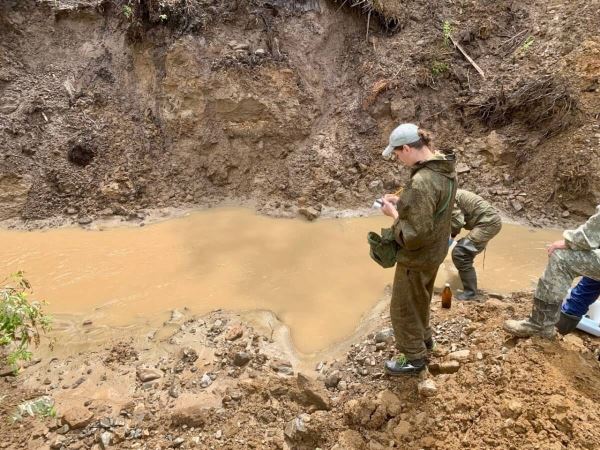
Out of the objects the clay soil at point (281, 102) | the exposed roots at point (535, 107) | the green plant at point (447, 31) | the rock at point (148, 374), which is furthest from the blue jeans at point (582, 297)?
the green plant at point (447, 31)

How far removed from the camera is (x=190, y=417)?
293 cm

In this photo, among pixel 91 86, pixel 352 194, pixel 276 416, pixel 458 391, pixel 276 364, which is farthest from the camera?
pixel 91 86

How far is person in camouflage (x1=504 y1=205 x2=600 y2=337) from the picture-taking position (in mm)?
2568

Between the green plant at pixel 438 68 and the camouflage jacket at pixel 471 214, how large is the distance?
12.6ft

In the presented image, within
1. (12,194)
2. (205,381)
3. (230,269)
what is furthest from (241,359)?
(12,194)

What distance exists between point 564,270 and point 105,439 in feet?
10.5

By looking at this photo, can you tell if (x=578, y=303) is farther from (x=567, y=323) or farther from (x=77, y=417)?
(x=77, y=417)

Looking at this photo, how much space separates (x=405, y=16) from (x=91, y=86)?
5.99 metres

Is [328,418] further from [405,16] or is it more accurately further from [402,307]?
[405,16]

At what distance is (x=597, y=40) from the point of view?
675 cm

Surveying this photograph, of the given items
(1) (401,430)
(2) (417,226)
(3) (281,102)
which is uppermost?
(3) (281,102)

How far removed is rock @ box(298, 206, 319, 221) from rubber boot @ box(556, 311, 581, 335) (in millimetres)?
3986

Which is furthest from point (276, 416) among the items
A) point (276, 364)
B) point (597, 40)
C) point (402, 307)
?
point (597, 40)

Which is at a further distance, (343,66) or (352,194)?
(343,66)
